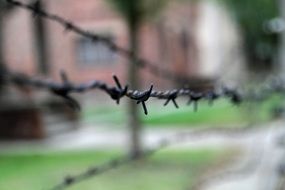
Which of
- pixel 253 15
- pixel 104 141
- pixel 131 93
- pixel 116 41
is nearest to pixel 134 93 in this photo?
pixel 131 93

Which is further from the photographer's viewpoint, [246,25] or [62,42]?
[62,42]

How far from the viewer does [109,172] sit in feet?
30.6

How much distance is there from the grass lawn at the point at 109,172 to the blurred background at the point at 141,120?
2 cm

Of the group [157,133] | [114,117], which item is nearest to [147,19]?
[157,133]

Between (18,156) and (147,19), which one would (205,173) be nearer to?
(147,19)

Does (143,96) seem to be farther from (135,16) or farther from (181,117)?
(181,117)

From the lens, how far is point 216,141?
11984 millimetres

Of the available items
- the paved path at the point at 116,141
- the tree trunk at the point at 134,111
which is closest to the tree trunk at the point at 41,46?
the paved path at the point at 116,141

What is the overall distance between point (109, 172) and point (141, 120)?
7.26 ft

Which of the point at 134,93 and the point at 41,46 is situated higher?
the point at 41,46

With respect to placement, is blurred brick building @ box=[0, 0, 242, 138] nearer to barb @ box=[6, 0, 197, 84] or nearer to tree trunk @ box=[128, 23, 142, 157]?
tree trunk @ box=[128, 23, 142, 157]

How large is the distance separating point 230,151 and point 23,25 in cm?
1323

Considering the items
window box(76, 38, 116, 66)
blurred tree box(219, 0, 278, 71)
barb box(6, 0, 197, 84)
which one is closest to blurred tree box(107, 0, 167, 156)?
blurred tree box(219, 0, 278, 71)

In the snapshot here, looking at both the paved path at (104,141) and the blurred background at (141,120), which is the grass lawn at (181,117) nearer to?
the blurred background at (141,120)
